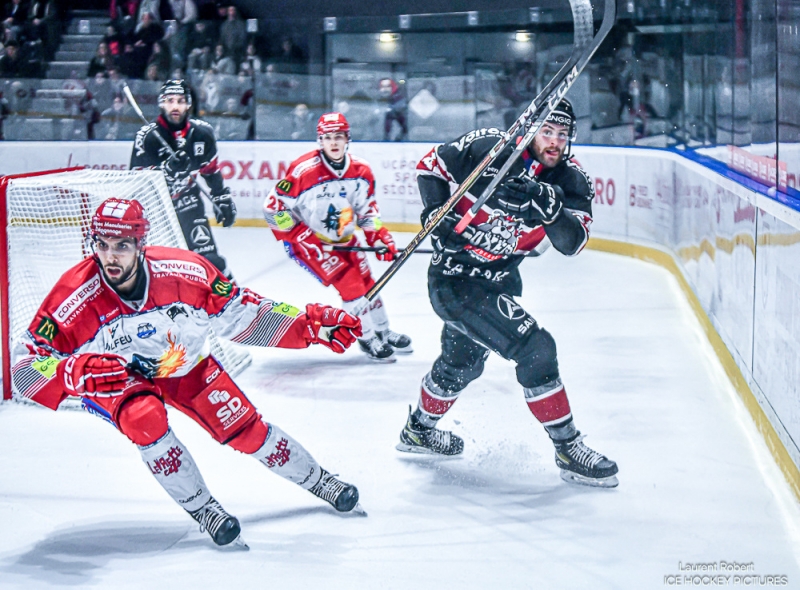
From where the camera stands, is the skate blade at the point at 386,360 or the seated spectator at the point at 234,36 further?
the seated spectator at the point at 234,36

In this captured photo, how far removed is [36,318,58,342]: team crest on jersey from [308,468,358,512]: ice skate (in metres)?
Result: 0.88

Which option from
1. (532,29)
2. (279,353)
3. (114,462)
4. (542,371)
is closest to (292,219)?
(279,353)

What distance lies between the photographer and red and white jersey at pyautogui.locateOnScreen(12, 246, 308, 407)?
2492 millimetres

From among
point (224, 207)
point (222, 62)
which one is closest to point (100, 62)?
point (222, 62)

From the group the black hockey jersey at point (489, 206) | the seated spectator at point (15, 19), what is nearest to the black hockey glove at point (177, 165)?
the black hockey jersey at point (489, 206)

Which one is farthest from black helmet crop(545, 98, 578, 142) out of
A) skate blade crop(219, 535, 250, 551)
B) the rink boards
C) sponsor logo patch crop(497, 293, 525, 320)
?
skate blade crop(219, 535, 250, 551)

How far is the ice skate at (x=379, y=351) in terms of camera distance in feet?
16.2

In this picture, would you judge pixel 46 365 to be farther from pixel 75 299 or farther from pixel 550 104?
pixel 550 104

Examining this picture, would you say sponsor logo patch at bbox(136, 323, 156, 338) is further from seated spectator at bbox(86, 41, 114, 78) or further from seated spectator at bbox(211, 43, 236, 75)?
seated spectator at bbox(86, 41, 114, 78)

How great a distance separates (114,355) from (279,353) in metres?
2.73

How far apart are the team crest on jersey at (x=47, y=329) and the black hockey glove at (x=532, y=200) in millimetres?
1267

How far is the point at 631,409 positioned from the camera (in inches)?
160

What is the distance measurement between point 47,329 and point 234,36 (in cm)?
769

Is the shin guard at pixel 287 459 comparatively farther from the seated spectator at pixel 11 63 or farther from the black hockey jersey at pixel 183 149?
the seated spectator at pixel 11 63
